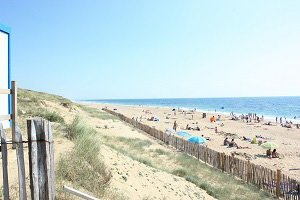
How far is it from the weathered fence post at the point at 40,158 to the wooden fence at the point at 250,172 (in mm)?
10868

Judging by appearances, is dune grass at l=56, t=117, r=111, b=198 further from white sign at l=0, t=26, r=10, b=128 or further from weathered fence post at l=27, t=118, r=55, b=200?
weathered fence post at l=27, t=118, r=55, b=200

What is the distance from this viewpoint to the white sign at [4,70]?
269 inches

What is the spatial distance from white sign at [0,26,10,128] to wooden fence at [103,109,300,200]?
1023 cm

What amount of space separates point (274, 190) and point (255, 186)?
98cm

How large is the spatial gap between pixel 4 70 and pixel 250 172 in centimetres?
1137

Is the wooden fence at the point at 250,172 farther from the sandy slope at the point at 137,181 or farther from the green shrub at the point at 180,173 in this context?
the sandy slope at the point at 137,181

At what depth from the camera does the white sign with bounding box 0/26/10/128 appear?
6.84m

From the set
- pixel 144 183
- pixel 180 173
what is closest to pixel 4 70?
pixel 144 183

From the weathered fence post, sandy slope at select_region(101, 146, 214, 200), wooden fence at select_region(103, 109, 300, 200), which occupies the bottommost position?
wooden fence at select_region(103, 109, 300, 200)

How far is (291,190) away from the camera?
12430 millimetres

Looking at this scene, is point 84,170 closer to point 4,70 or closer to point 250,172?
point 4,70

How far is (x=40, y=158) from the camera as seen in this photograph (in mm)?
3379

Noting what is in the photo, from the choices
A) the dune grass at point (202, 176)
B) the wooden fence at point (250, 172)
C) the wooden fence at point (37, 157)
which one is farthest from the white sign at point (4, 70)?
the wooden fence at point (250, 172)

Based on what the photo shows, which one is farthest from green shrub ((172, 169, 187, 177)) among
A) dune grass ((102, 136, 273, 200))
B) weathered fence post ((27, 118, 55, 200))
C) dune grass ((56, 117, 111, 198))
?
weathered fence post ((27, 118, 55, 200))
